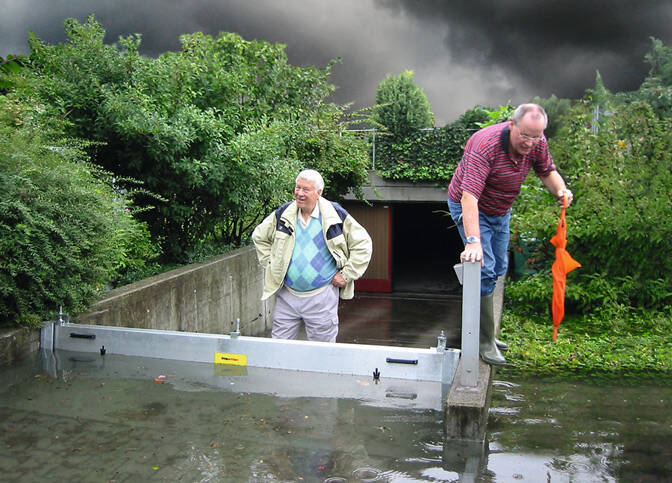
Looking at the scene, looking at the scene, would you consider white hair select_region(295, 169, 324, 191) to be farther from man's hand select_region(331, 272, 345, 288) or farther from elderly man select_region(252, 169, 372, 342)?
man's hand select_region(331, 272, 345, 288)

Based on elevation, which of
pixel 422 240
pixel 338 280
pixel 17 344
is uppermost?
pixel 422 240

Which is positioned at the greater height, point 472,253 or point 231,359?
point 472,253

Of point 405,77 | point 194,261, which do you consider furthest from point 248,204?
point 405,77

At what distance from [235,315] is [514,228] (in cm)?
434

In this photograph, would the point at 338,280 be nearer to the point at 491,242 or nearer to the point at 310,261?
the point at 310,261

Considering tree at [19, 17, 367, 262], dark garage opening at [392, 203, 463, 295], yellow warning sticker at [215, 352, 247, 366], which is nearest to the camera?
yellow warning sticker at [215, 352, 247, 366]

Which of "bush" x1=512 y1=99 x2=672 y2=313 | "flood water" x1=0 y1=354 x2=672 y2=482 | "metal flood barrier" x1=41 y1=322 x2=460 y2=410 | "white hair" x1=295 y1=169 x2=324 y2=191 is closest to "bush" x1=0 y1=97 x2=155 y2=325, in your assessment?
"metal flood barrier" x1=41 y1=322 x2=460 y2=410

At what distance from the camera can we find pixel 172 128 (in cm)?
777

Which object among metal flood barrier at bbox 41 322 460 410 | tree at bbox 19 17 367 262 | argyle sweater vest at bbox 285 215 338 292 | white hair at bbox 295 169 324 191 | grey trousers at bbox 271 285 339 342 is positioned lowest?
metal flood barrier at bbox 41 322 460 410

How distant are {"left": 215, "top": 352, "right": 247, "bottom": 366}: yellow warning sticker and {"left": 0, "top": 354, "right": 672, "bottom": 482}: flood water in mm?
89

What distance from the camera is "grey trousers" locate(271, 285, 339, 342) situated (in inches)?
197

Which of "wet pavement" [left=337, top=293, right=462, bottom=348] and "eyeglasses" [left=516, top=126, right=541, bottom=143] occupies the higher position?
"eyeglasses" [left=516, top=126, right=541, bottom=143]

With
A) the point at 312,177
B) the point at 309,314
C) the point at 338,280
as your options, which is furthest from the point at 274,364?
the point at 312,177

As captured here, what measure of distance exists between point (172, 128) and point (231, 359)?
3872 millimetres
